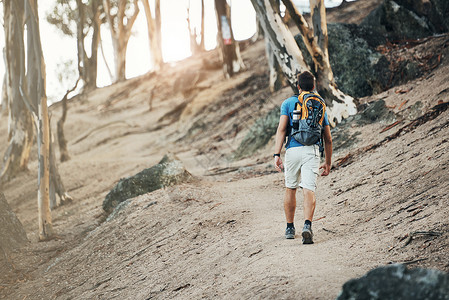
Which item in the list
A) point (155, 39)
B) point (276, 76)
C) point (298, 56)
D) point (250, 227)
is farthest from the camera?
point (155, 39)

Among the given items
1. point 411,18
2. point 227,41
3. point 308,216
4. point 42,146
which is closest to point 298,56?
point 411,18

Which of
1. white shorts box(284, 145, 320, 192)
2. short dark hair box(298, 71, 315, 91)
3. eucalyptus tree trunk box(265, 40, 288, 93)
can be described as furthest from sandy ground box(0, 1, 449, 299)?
eucalyptus tree trunk box(265, 40, 288, 93)

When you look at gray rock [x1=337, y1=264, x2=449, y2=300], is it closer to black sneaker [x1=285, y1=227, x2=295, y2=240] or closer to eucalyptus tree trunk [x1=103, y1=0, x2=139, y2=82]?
black sneaker [x1=285, y1=227, x2=295, y2=240]

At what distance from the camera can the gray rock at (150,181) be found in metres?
9.86

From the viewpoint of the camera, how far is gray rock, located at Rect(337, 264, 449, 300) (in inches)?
109

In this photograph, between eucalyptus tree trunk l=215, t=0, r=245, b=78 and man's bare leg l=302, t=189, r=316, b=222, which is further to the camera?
eucalyptus tree trunk l=215, t=0, r=245, b=78

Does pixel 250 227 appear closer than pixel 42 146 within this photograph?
Yes

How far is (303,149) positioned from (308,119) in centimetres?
→ 30

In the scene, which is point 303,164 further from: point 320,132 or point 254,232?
point 254,232

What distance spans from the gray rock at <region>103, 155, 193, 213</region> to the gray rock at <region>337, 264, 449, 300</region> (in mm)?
7003

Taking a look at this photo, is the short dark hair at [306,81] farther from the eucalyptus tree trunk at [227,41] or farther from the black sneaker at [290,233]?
the eucalyptus tree trunk at [227,41]

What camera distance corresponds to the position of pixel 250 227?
6.55m

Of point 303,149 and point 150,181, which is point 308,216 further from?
point 150,181

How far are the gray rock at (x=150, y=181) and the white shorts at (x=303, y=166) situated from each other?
15.4 feet
